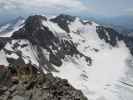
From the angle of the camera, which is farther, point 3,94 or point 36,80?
point 36,80

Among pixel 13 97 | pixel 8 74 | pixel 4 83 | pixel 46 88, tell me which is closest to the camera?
pixel 13 97

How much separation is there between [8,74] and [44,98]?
Answer: 1997 centimetres

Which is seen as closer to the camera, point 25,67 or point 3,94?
point 3,94

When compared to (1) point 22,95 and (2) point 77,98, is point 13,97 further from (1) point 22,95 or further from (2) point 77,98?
(2) point 77,98

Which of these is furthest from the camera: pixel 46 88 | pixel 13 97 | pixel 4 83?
pixel 4 83

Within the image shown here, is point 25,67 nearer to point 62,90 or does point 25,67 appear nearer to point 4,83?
point 4,83

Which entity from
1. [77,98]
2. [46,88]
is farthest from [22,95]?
[77,98]

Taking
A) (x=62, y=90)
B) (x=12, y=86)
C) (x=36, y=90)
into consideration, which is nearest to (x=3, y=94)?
(x=12, y=86)

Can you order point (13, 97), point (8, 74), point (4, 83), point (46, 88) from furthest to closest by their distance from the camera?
point (8, 74) → point (4, 83) → point (46, 88) → point (13, 97)

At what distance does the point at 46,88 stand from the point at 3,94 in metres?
9.90

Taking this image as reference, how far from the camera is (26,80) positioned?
68.7 metres

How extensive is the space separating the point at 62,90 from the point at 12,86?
38.8ft

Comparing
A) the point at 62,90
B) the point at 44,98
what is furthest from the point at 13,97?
the point at 62,90

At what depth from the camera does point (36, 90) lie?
211 ft
